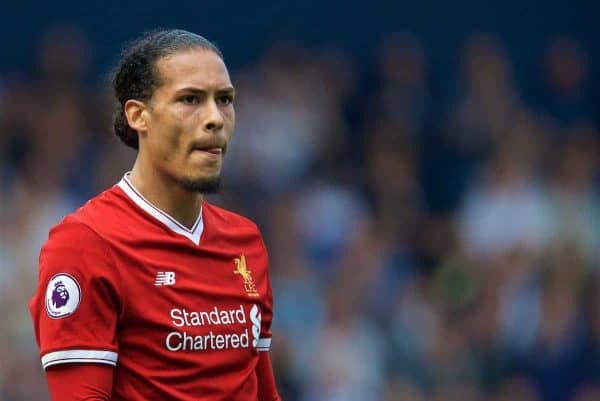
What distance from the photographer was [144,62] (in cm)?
405

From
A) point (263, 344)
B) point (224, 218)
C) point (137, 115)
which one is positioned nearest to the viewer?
point (137, 115)

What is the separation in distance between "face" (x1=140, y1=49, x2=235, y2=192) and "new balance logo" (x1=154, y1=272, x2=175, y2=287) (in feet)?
0.84

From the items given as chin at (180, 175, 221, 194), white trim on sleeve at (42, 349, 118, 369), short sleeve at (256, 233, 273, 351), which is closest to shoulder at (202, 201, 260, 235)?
short sleeve at (256, 233, 273, 351)

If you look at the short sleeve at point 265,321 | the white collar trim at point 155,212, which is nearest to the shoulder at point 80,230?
the white collar trim at point 155,212

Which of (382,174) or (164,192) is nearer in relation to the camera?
(164,192)

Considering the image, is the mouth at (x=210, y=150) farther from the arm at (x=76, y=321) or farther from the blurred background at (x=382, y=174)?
the blurred background at (x=382, y=174)

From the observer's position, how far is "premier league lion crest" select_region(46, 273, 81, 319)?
12.2ft

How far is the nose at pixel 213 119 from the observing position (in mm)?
3982

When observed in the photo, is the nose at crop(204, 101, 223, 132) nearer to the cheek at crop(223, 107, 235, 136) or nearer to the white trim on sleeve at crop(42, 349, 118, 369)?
the cheek at crop(223, 107, 235, 136)

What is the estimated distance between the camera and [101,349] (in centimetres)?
375

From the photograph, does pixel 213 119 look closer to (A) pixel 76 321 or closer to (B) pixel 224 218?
(B) pixel 224 218

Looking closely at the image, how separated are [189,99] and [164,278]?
20.0 inches

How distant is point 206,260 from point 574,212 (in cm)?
574

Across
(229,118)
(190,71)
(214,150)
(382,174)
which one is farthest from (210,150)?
→ (382,174)
